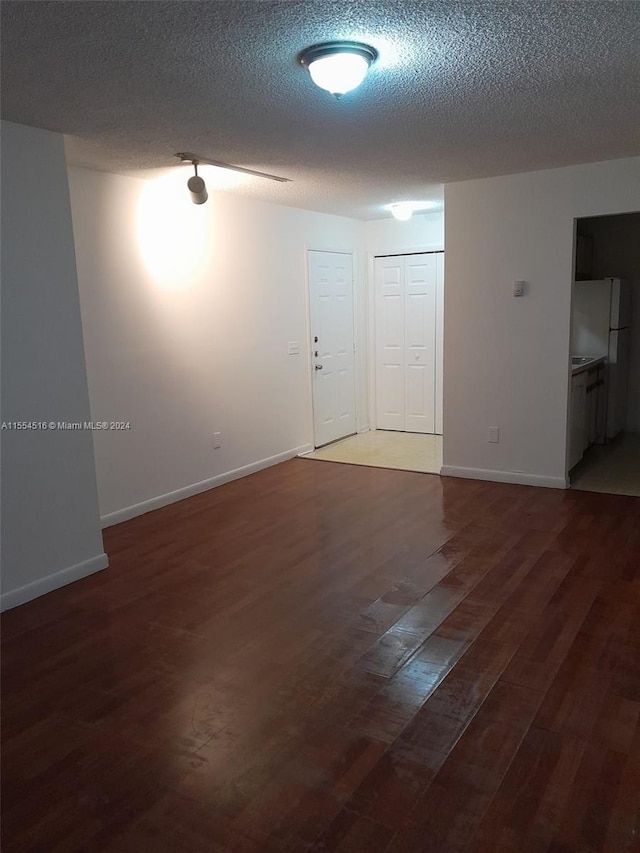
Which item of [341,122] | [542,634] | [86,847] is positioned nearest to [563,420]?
[542,634]

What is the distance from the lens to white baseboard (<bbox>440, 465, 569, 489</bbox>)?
16.2 ft

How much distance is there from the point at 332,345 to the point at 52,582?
161 inches

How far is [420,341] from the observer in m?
7.00

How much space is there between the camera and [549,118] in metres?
3.25

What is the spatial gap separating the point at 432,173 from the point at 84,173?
2.41 m

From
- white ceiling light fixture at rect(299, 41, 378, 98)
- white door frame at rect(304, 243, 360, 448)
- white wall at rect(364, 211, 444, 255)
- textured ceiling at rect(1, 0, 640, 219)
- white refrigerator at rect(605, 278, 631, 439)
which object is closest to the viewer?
textured ceiling at rect(1, 0, 640, 219)

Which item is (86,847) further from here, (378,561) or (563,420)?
(563,420)

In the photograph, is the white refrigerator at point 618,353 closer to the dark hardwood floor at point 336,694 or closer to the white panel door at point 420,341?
the white panel door at point 420,341

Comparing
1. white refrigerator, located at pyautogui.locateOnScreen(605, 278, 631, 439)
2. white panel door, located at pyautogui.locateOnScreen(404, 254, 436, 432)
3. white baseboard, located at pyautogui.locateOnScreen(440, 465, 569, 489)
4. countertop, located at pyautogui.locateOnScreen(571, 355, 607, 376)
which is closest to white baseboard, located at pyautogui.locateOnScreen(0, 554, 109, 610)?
white baseboard, located at pyautogui.locateOnScreen(440, 465, 569, 489)

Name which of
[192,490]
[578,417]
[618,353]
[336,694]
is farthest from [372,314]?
[336,694]

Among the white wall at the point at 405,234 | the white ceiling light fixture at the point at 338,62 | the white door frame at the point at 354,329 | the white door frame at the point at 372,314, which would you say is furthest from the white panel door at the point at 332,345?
the white ceiling light fixture at the point at 338,62

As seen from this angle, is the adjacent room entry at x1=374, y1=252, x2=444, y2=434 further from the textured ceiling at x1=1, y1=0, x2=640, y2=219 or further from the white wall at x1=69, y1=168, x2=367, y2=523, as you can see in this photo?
the textured ceiling at x1=1, y1=0, x2=640, y2=219

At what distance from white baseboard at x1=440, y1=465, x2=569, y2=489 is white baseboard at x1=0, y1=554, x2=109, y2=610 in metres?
2.97

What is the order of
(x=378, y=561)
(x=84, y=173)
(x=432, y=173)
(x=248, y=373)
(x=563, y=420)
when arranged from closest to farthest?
(x=378, y=561) < (x=84, y=173) < (x=432, y=173) < (x=563, y=420) < (x=248, y=373)
